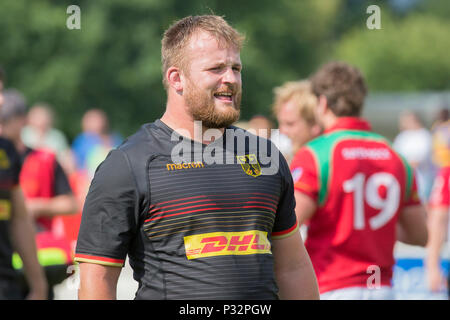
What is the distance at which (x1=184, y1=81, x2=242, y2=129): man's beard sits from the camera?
127 inches

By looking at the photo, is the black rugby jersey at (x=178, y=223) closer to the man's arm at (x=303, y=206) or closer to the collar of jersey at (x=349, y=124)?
the man's arm at (x=303, y=206)

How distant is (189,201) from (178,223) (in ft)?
0.32

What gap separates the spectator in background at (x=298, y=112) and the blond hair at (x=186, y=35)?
2350 millimetres

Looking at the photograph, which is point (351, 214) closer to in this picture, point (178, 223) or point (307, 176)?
point (307, 176)

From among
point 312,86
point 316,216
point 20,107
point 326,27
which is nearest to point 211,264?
point 316,216

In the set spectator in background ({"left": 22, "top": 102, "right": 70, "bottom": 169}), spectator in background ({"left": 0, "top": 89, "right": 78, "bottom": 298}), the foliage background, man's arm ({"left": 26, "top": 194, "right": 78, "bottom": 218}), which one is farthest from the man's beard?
the foliage background

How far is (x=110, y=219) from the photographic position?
3.04 metres

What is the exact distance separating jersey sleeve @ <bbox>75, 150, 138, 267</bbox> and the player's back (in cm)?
184

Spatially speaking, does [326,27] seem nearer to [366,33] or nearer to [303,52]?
[366,33]

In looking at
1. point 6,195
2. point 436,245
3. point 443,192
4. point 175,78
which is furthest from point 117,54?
point 175,78

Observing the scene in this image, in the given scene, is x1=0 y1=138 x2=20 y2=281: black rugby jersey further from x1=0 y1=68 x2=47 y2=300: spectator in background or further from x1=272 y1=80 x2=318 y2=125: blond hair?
x1=272 y1=80 x2=318 y2=125: blond hair

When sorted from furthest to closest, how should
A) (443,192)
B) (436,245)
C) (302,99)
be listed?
1. (443,192)
2. (436,245)
3. (302,99)

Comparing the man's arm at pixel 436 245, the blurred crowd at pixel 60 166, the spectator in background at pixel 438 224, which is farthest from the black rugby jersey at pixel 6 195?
the spectator in background at pixel 438 224

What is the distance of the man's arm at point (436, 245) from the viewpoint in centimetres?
730
